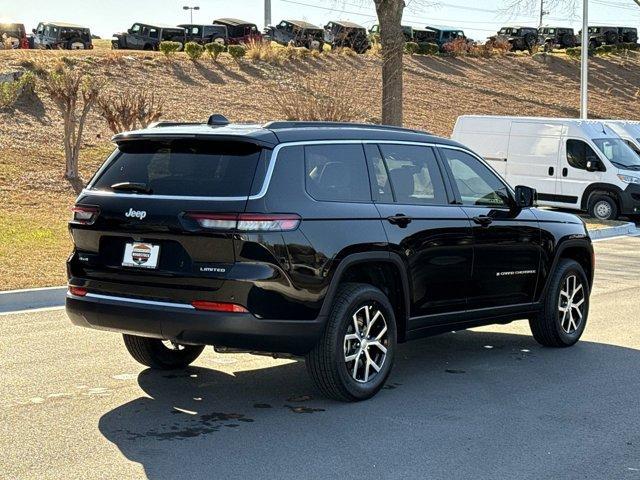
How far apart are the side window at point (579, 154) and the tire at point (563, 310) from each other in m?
14.2

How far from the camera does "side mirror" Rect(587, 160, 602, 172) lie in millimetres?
23203

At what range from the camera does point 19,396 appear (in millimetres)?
7410

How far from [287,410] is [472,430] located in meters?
1.22

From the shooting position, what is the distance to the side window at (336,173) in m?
7.17

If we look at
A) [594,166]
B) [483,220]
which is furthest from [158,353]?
[594,166]

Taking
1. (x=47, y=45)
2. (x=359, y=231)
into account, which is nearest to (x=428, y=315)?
(x=359, y=231)

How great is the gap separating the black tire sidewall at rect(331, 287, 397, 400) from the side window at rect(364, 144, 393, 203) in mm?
673

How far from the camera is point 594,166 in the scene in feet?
76.3

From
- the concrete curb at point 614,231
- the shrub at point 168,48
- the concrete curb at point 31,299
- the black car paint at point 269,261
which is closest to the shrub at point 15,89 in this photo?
the shrub at point 168,48

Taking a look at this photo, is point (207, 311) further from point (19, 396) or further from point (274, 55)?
point (274, 55)

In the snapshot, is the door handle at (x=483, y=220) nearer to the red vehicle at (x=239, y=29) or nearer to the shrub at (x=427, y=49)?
the shrub at (x=427, y=49)

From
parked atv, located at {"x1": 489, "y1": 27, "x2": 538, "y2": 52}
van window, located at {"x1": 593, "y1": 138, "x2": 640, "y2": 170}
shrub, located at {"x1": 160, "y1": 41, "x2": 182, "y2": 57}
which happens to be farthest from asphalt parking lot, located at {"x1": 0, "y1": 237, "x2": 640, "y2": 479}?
parked atv, located at {"x1": 489, "y1": 27, "x2": 538, "y2": 52}

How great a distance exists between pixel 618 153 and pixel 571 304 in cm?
1501

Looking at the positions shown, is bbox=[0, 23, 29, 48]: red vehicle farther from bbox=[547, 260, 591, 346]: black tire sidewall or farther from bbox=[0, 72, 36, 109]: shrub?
bbox=[547, 260, 591, 346]: black tire sidewall
